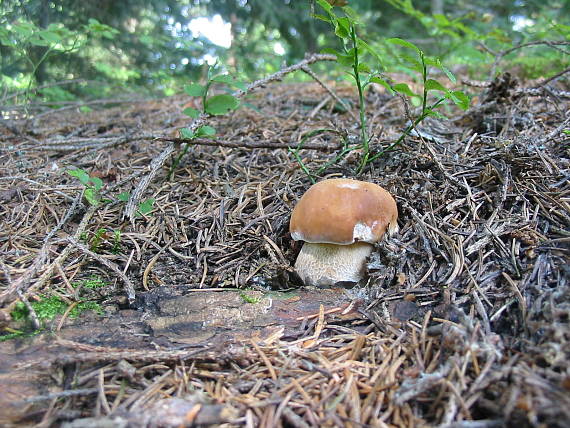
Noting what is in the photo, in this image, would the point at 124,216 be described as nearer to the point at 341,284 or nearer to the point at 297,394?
the point at 341,284

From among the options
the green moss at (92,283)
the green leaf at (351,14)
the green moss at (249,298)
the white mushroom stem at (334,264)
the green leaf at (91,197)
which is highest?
the green leaf at (351,14)

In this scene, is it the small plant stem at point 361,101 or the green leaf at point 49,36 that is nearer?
the small plant stem at point 361,101

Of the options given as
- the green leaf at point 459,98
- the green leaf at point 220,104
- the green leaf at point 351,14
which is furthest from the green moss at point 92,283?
the green leaf at point 459,98

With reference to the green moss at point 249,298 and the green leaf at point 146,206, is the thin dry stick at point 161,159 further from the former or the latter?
the green moss at point 249,298

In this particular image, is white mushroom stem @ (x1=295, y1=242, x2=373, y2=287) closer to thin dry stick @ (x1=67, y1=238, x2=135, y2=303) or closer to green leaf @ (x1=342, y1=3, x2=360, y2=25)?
thin dry stick @ (x1=67, y1=238, x2=135, y2=303)

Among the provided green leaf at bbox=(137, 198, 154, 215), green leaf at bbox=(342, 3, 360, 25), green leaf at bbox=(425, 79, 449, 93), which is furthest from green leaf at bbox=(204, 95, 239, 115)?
green leaf at bbox=(425, 79, 449, 93)

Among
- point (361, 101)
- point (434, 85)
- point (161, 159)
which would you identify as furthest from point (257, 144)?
point (434, 85)

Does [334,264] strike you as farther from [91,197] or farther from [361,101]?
[91,197]
